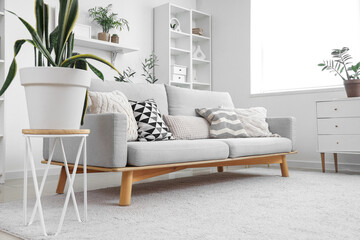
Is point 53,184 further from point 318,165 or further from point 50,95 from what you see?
point 318,165

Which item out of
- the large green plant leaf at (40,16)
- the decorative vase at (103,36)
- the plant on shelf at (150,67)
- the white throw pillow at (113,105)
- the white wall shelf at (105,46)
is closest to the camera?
the large green plant leaf at (40,16)

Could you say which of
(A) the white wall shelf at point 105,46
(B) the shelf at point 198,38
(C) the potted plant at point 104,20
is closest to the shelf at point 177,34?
(B) the shelf at point 198,38

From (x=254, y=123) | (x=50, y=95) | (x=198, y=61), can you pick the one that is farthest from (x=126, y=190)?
(x=198, y=61)

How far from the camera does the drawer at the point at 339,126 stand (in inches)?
130

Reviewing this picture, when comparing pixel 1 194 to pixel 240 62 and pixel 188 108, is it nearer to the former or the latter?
pixel 188 108

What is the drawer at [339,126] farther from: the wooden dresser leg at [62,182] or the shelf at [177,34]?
the wooden dresser leg at [62,182]

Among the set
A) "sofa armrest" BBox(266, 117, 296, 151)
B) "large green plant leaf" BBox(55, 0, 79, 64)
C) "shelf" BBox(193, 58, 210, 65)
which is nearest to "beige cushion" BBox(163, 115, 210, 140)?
"sofa armrest" BBox(266, 117, 296, 151)

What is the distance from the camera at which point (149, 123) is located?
8.26 ft

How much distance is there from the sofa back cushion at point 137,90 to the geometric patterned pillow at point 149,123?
13cm

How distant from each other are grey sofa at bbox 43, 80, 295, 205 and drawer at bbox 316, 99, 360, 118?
43 cm

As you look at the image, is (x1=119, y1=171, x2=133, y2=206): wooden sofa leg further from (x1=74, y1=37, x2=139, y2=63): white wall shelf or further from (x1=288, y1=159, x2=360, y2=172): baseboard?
(x1=288, y1=159, x2=360, y2=172): baseboard

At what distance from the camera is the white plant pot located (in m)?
1.49

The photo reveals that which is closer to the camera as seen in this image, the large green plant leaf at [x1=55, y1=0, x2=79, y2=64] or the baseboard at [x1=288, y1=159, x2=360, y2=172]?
the large green plant leaf at [x1=55, y1=0, x2=79, y2=64]

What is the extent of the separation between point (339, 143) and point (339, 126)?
160 mm
